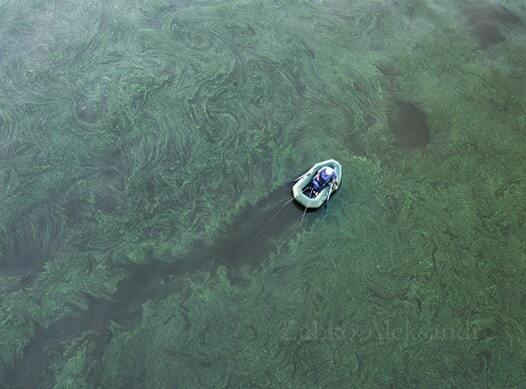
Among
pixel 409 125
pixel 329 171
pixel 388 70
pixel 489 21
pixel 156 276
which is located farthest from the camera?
pixel 489 21

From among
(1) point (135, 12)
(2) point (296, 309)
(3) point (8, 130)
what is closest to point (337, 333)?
(2) point (296, 309)

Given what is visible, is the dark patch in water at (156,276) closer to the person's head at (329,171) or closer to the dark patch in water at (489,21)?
the person's head at (329,171)

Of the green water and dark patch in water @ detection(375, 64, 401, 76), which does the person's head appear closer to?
the green water

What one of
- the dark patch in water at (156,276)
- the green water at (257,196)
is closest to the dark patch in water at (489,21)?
the green water at (257,196)

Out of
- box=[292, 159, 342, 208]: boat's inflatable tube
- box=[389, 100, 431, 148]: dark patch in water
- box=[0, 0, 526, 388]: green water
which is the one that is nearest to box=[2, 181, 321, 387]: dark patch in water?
box=[0, 0, 526, 388]: green water

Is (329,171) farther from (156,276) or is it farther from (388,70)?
(388,70)

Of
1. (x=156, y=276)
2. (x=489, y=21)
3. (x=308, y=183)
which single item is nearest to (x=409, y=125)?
(x=308, y=183)

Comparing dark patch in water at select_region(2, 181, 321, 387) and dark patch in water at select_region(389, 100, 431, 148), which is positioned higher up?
dark patch in water at select_region(389, 100, 431, 148)
